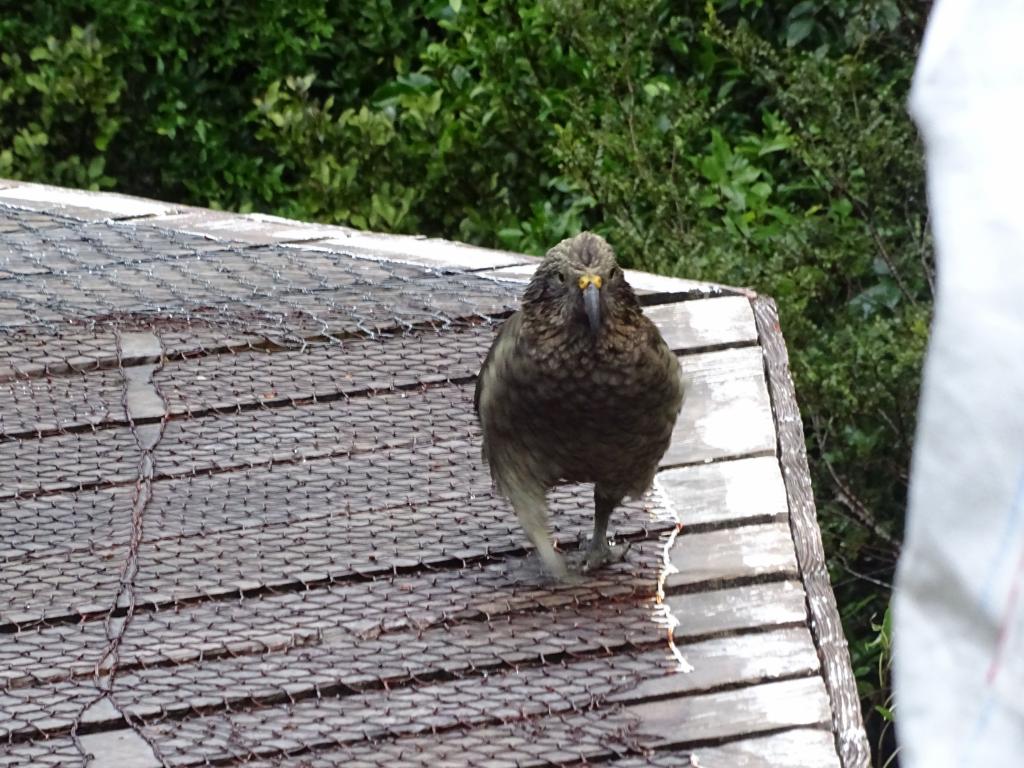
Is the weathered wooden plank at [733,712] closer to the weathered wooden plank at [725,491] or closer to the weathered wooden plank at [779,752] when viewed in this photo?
the weathered wooden plank at [779,752]

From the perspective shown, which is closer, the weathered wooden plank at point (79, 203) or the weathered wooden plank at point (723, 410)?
the weathered wooden plank at point (723, 410)

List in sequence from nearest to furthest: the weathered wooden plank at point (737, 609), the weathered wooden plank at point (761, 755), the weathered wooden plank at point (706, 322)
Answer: the weathered wooden plank at point (761, 755) < the weathered wooden plank at point (737, 609) < the weathered wooden plank at point (706, 322)

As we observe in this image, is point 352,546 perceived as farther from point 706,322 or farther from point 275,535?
point 706,322

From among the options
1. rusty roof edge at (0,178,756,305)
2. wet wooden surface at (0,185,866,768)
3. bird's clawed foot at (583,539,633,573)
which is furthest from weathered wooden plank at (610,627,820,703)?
rusty roof edge at (0,178,756,305)

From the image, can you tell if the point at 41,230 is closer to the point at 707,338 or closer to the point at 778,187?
the point at 707,338

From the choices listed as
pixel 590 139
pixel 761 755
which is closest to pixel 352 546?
pixel 761 755

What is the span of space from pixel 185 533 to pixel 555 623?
0.67 metres

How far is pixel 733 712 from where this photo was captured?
217cm

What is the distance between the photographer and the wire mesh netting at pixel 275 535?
218 cm

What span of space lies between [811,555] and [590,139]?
10.7 ft

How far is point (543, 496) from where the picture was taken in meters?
2.64

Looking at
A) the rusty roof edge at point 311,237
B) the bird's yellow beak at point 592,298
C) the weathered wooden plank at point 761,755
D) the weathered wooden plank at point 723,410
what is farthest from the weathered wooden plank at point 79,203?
the weathered wooden plank at point 761,755

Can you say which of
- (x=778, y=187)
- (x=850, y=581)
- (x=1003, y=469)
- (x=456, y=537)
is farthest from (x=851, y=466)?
(x=1003, y=469)

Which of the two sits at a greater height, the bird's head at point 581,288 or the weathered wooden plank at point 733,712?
the bird's head at point 581,288
